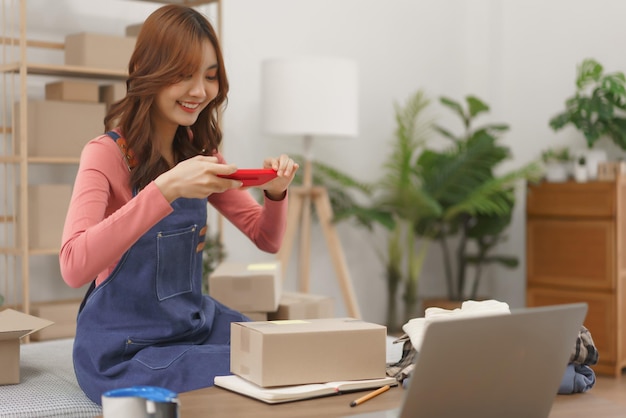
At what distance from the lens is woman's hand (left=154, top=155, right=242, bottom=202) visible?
149 cm

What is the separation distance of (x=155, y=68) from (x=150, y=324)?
54cm

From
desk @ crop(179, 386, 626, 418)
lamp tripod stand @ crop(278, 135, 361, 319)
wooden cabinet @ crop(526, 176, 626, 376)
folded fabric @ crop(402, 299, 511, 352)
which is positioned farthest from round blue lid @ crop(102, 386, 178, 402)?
wooden cabinet @ crop(526, 176, 626, 376)

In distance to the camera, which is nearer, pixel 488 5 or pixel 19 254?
pixel 19 254

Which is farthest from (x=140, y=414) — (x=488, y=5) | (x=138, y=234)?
(x=488, y=5)

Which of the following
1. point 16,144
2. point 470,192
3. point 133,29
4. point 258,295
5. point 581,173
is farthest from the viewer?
point 470,192

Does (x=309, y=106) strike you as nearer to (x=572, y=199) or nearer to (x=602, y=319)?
(x=572, y=199)

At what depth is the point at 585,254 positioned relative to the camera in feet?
13.9

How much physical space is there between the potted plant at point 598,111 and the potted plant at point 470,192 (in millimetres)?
294

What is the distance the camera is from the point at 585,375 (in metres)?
1.46

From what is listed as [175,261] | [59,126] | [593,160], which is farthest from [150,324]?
[593,160]

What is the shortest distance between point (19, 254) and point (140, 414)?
106 inches

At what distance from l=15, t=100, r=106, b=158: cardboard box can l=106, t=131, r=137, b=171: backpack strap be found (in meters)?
1.84

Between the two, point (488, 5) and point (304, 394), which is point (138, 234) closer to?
point (304, 394)

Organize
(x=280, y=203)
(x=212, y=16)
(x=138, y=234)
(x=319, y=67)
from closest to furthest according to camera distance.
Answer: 1. (x=138, y=234)
2. (x=280, y=203)
3. (x=319, y=67)
4. (x=212, y=16)
